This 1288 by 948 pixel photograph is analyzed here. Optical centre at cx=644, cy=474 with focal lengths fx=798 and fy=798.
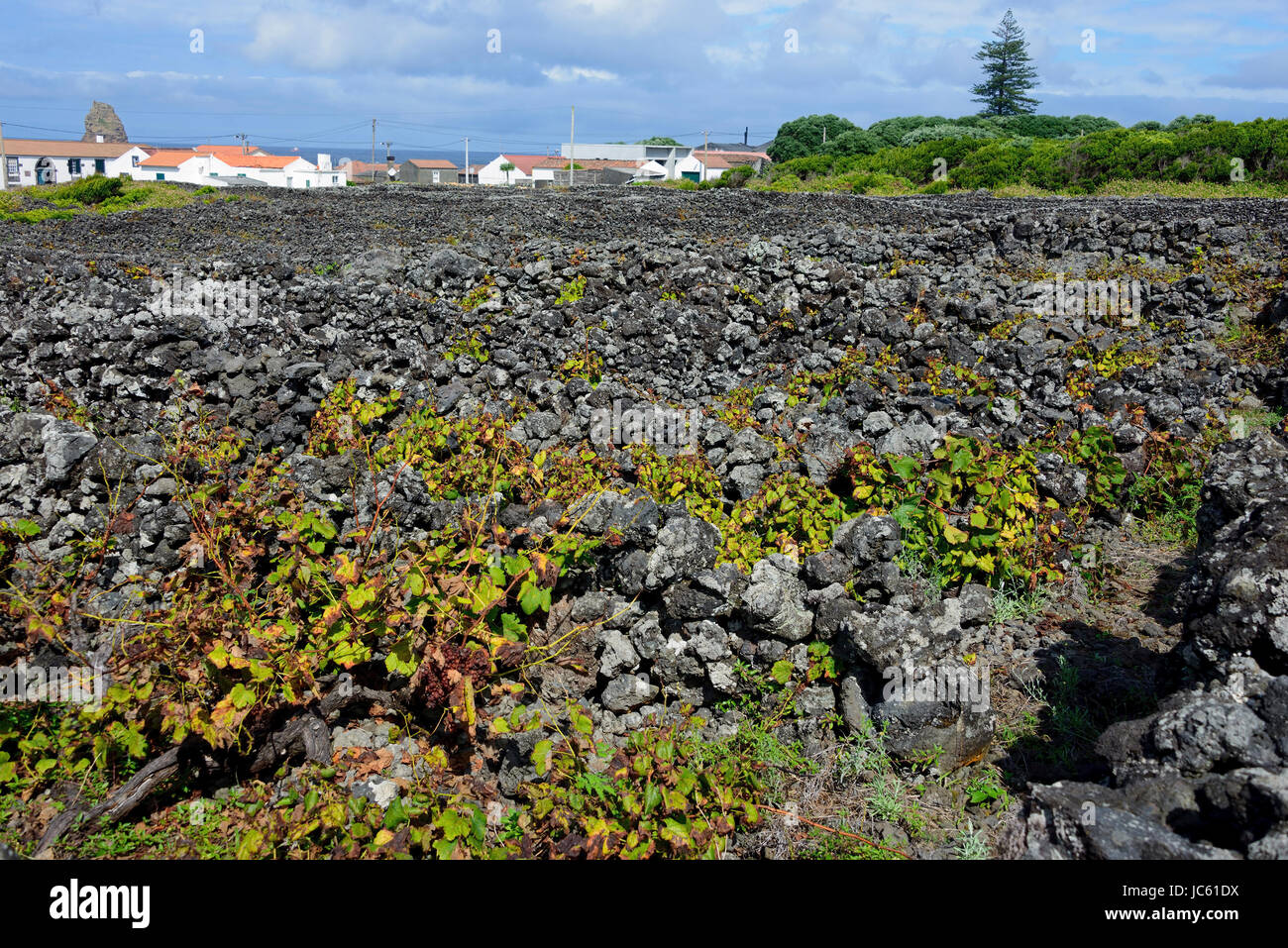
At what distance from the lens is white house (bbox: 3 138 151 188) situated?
6669 centimetres

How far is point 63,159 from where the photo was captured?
70750mm

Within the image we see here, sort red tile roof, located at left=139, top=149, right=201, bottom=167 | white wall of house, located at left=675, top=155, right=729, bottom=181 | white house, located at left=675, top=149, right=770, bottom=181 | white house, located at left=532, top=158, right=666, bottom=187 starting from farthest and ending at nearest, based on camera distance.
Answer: white wall of house, located at left=675, top=155, right=729, bottom=181
white house, located at left=675, top=149, right=770, bottom=181
red tile roof, located at left=139, top=149, right=201, bottom=167
white house, located at left=532, top=158, right=666, bottom=187

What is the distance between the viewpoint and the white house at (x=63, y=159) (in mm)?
66688

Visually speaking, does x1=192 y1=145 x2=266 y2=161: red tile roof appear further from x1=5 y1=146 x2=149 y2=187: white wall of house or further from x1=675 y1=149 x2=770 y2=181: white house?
x1=675 y1=149 x2=770 y2=181: white house

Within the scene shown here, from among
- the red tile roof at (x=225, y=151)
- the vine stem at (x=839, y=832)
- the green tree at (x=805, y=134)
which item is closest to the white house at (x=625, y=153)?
the green tree at (x=805, y=134)

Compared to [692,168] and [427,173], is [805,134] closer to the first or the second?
[692,168]

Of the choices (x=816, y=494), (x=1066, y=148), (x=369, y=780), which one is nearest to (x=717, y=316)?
(x=816, y=494)

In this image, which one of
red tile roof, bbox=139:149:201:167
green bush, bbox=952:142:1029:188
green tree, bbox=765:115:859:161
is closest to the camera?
green bush, bbox=952:142:1029:188

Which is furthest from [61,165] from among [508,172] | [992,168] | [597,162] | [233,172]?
[992,168]

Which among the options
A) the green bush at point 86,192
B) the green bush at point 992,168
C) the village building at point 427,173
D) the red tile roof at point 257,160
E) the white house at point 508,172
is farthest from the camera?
the white house at point 508,172

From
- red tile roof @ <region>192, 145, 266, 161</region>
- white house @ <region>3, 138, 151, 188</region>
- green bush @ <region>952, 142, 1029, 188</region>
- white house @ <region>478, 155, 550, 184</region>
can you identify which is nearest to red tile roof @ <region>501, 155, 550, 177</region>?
white house @ <region>478, 155, 550, 184</region>

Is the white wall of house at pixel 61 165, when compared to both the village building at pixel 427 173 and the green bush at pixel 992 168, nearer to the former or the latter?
the village building at pixel 427 173

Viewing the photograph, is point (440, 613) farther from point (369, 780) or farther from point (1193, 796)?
point (1193, 796)
